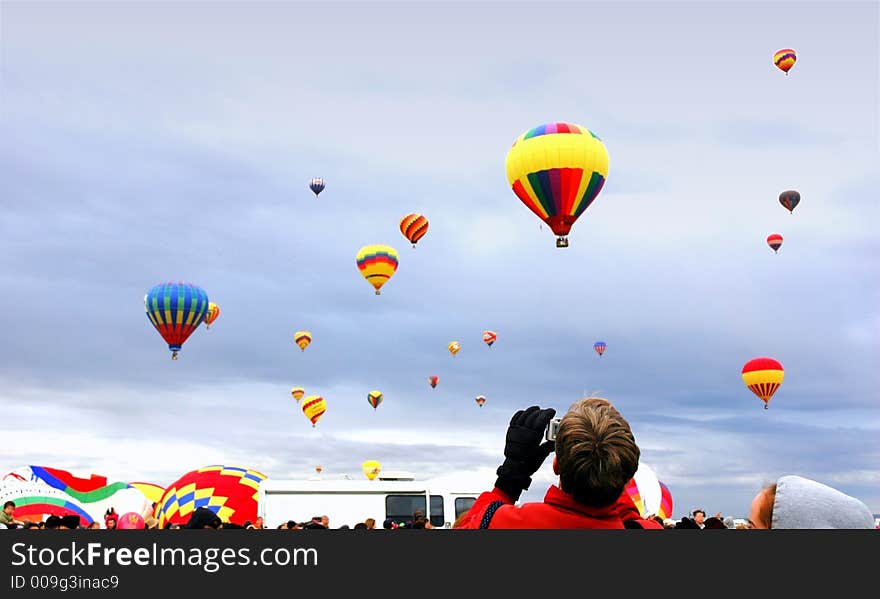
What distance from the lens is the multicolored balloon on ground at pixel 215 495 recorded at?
814 inches

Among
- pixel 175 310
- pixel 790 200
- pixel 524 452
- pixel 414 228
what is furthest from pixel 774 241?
pixel 524 452

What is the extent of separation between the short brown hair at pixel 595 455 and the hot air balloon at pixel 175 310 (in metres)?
36.0

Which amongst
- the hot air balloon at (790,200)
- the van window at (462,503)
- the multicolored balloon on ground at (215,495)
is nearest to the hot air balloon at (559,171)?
the van window at (462,503)

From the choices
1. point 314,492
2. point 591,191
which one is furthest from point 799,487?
point 591,191

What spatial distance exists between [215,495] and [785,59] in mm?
42777

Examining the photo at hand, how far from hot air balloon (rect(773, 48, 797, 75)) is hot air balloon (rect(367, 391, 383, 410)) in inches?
1295

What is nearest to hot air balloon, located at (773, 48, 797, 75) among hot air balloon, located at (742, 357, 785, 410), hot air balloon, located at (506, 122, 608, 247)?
hot air balloon, located at (742, 357, 785, 410)

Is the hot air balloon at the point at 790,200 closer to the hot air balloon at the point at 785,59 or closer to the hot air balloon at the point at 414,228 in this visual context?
the hot air balloon at the point at 785,59

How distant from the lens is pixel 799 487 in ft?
10.7

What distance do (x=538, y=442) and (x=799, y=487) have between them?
1.00 metres

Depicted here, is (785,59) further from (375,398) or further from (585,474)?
(585,474)

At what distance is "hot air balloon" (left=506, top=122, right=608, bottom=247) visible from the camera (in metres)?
28.0

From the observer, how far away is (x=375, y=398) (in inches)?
2366

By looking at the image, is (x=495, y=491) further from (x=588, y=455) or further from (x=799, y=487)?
(x=799, y=487)
